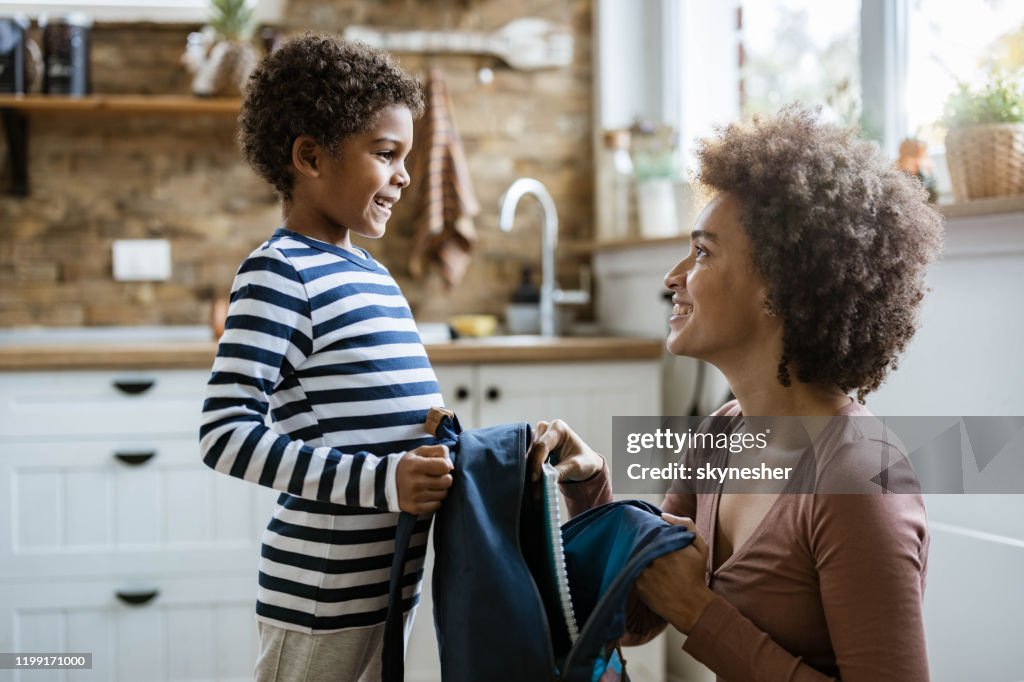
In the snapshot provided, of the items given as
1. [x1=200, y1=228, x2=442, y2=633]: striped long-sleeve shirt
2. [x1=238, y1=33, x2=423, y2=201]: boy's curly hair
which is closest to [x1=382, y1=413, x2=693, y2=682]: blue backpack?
[x1=200, y1=228, x2=442, y2=633]: striped long-sleeve shirt

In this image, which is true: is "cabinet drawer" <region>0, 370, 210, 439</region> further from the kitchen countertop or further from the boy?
the boy

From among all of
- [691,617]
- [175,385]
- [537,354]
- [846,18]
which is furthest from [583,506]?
[846,18]

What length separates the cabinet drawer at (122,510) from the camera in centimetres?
220

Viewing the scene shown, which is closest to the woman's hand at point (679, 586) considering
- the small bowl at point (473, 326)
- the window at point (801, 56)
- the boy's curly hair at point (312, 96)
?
the boy's curly hair at point (312, 96)

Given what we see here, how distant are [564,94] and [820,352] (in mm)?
2229

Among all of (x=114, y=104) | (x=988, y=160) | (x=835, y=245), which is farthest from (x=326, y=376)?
(x=114, y=104)

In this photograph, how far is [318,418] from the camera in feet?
3.88

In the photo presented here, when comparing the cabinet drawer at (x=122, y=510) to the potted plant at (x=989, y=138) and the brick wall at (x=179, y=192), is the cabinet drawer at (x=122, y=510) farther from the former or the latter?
the potted plant at (x=989, y=138)

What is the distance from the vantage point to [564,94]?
3.13m

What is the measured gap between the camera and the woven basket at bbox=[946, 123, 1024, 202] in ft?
4.80

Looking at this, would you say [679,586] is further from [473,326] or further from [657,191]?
[657,191]

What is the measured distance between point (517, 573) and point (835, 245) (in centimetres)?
49

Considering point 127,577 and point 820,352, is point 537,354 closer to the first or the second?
point 127,577

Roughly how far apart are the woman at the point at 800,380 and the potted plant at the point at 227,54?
186 cm
